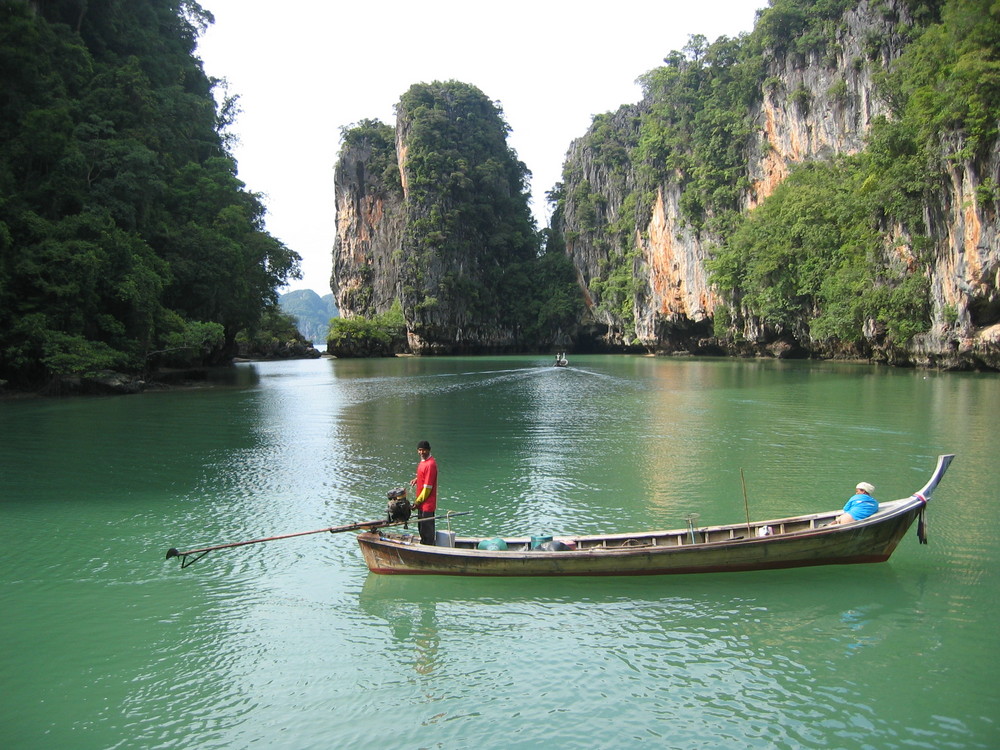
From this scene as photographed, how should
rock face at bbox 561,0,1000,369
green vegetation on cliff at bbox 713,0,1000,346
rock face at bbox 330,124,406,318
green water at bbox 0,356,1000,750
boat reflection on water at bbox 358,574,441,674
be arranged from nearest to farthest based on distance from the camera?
green water at bbox 0,356,1000,750
boat reflection on water at bbox 358,574,441,674
green vegetation on cliff at bbox 713,0,1000,346
rock face at bbox 561,0,1000,369
rock face at bbox 330,124,406,318

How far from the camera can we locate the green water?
18.5 ft

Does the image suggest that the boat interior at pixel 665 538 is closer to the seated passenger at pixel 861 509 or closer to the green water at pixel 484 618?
the seated passenger at pixel 861 509

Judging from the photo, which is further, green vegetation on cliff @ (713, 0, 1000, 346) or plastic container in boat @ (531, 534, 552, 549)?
green vegetation on cliff @ (713, 0, 1000, 346)

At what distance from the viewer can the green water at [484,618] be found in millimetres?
5648

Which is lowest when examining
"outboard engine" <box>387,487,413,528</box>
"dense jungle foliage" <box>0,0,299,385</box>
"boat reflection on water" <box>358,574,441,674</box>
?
"boat reflection on water" <box>358,574,441,674</box>

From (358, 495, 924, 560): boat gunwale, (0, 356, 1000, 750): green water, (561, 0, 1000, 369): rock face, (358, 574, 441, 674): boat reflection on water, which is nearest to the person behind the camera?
(0, 356, 1000, 750): green water

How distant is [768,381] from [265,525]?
28.9m

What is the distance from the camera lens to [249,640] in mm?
7121

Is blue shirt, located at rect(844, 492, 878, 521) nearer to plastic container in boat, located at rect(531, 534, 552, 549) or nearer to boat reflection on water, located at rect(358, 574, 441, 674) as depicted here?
plastic container in boat, located at rect(531, 534, 552, 549)

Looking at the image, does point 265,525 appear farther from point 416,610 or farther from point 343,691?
point 343,691

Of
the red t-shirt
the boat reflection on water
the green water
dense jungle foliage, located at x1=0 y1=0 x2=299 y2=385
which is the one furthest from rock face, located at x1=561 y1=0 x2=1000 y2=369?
dense jungle foliage, located at x1=0 y1=0 x2=299 y2=385

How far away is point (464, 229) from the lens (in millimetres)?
82938

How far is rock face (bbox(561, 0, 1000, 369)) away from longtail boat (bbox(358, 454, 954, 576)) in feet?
94.3

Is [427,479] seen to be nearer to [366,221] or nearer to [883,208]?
[883,208]
